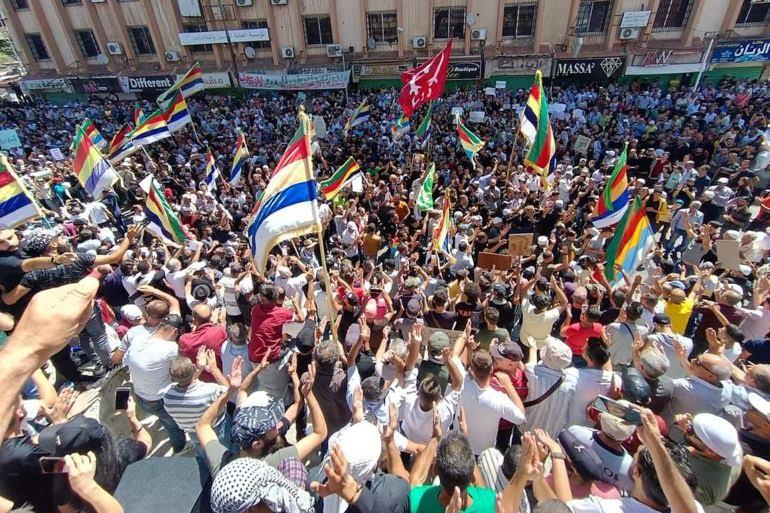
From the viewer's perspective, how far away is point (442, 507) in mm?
2121

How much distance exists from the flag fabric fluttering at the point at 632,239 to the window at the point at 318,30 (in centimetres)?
2136

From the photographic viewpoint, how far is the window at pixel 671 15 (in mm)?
18625

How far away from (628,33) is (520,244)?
62.0 feet

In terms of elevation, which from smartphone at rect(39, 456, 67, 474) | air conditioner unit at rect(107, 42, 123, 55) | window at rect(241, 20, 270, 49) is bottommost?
smartphone at rect(39, 456, 67, 474)

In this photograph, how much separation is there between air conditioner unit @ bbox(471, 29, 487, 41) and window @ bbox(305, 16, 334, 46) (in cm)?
770

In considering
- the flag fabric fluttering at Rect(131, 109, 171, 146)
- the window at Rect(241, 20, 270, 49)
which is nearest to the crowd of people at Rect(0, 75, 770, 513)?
the flag fabric fluttering at Rect(131, 109, 171, 146)

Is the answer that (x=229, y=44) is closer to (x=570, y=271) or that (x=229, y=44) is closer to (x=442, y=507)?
(x=570, y=271)

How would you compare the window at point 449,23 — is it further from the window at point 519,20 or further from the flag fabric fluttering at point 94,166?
the flag fabric fluttering at point 94,166

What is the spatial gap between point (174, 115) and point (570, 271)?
34.1 ft

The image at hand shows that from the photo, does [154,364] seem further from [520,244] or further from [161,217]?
[520,244]

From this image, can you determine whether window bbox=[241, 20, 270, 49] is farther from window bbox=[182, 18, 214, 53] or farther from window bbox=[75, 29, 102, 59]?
window bbox=[75, 29, 102, 59]

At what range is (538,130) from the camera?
7512 mm

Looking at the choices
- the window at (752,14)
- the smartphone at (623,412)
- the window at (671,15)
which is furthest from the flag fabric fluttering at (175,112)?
the window at (752,14)

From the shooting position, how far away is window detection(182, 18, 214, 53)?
2237 cm
